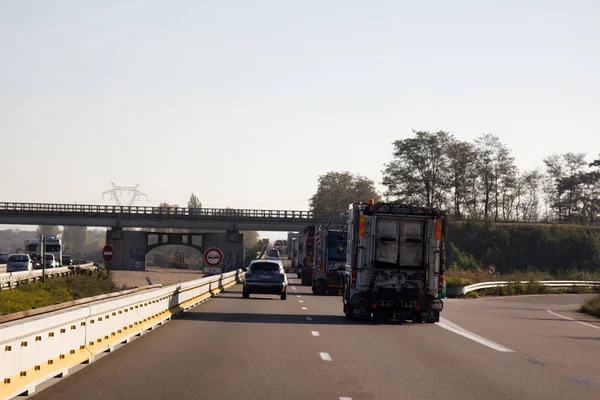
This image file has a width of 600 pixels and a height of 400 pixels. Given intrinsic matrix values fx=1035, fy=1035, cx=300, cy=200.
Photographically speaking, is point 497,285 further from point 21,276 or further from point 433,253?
point 433,253

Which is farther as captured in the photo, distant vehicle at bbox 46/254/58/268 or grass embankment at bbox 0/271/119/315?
distant vehicle at bbox 46/254/58/268

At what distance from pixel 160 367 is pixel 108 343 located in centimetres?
313

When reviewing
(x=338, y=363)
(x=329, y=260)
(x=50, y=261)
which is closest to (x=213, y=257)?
(x=329, y=260)

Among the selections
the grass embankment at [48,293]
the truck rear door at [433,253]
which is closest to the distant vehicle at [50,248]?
the grass embankment at [48,293]

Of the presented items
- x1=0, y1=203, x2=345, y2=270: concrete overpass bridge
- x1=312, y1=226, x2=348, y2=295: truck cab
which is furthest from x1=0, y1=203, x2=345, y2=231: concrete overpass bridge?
x1=312, y1=226, x2=348, y2=295: truck cab

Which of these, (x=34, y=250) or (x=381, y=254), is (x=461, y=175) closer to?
(x=34, y=250)

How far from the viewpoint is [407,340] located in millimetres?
23078

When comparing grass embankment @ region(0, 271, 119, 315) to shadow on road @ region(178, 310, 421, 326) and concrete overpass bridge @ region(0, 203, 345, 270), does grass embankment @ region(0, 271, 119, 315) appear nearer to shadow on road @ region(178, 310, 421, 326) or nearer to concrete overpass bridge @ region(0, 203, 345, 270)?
shadow on road @ region(178, 310, 421, 326)

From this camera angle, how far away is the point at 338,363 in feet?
57.2

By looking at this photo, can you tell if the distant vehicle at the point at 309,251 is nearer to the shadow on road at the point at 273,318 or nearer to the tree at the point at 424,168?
the shadow on road at the point at 273,318

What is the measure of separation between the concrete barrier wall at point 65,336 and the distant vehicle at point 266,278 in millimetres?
15017

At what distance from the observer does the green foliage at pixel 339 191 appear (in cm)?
17538

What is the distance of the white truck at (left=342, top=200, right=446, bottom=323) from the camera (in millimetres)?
29031

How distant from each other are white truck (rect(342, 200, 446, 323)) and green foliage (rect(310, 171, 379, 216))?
472 ft
